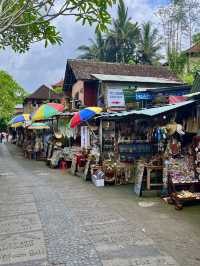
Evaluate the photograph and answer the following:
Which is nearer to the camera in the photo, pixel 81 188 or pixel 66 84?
pixel 81 188

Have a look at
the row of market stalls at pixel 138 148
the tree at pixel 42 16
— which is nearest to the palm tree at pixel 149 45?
the row of market stalls at pixel 138 148

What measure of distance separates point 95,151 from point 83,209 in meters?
5.27

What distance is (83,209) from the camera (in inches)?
326

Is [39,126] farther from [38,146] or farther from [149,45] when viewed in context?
[149,45]

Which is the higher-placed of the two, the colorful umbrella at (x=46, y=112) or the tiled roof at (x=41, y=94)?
the tiled roof at (x=41, y=94)

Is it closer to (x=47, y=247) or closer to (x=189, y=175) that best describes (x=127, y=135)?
(x=189, y=175)

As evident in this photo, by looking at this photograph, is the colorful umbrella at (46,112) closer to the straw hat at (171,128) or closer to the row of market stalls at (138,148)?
the row of market stalls at (138,148)

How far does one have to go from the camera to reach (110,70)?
921 inches

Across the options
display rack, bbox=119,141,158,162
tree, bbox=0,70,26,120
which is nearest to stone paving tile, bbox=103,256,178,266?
display rack, bbox=119,141,158,162

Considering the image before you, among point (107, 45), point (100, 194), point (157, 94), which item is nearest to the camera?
point (100, 194)

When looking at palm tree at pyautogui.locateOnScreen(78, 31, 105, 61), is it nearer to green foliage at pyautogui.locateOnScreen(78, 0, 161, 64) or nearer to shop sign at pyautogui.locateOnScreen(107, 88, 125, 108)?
green foliage at pyautogui.locateOnScreen(78, 0, 161, 64)

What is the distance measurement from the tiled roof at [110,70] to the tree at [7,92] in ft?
23.2

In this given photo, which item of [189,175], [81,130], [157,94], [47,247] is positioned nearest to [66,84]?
[81,130]

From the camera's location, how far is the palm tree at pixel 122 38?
1688 inches
